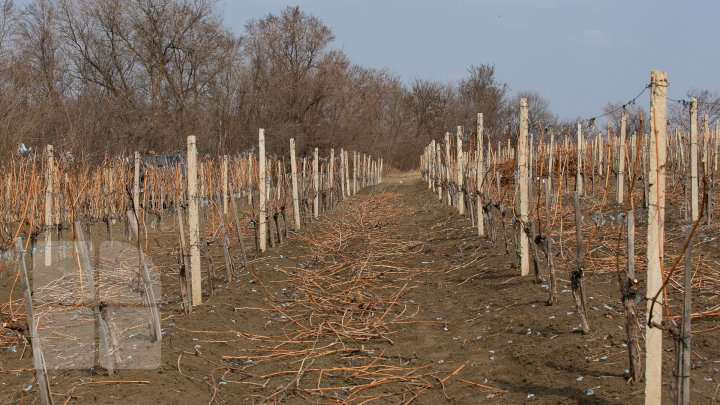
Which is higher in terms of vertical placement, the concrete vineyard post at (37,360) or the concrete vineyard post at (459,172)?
the concrete vineyard post at (459,172)

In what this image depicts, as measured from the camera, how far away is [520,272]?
812 centimetres

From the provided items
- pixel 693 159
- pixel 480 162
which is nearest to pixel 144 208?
pixel 480 162

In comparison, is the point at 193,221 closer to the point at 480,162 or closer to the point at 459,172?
the point at 480,162

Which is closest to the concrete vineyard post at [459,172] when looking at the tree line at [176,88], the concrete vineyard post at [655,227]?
the tree line at [176,88]

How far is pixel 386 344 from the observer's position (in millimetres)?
6277

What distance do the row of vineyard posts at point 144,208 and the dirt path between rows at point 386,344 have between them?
43 centimetres

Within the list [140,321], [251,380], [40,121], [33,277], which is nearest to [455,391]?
[251,380]

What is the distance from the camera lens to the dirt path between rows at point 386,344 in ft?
15.6

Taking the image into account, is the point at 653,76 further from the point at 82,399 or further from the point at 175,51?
the point at 175,51

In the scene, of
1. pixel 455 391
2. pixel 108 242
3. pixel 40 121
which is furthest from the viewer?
pixel 40 121

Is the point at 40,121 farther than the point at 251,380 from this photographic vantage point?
Yes

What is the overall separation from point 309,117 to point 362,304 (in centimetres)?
3110

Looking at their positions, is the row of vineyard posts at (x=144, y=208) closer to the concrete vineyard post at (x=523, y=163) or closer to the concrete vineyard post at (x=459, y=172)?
the concrete vineyard post at (x=459, y=172)

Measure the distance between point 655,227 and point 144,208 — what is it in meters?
9.15
